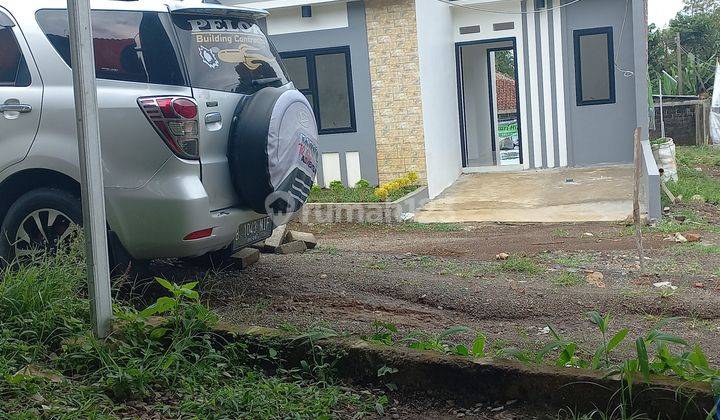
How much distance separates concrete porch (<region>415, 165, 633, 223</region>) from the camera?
37.7ft

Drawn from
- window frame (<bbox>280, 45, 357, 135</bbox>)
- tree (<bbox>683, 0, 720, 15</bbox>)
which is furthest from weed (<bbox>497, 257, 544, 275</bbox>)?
tree (<bbox>683, 0, 720, 15</bbox>)

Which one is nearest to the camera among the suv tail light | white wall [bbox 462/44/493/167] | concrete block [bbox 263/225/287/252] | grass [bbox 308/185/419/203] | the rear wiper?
the suv tail light

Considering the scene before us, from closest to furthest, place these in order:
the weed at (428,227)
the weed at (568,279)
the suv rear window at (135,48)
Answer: the suv rear window at (135,48), the weed at (568,279), the weed at (428,227)

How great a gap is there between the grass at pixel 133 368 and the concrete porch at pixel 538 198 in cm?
756

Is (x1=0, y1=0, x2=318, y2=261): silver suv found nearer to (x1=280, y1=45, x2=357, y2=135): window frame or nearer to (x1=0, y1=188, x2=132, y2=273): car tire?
(x1=0, y1=188, x2=132, y2=273): car tire

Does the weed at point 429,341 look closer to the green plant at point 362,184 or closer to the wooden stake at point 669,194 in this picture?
the wooden stake at point 669,194

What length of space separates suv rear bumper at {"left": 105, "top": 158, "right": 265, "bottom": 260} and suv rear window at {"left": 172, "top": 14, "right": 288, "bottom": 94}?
636 millimetres

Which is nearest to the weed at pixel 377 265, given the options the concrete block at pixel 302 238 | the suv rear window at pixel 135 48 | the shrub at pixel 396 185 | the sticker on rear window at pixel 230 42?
the concrete block at pixel 302 238

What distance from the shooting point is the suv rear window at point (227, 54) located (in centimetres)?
536

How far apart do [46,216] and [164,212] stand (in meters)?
0.89

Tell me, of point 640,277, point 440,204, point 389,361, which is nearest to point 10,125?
point 389,361

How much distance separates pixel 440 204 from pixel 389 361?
9223 mm

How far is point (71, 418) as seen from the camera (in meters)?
3.38

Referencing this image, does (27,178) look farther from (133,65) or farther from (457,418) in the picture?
(457,418)
